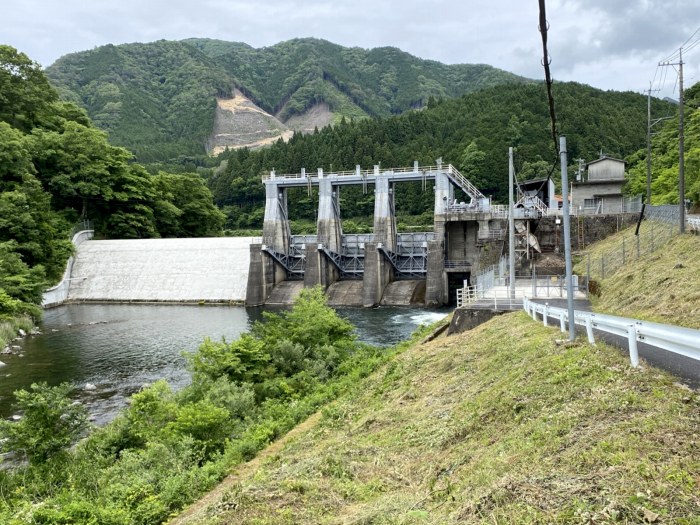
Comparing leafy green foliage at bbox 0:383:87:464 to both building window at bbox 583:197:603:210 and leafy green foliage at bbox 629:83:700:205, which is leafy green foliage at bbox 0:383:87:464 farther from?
building window at bbox 583:197:603:210

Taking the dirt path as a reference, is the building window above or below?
above

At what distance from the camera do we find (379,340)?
85.9 ft

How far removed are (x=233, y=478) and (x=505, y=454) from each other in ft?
17.2

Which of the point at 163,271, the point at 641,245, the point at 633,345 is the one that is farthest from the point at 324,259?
the point at 633,345

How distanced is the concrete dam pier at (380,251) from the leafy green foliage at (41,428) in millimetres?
26905

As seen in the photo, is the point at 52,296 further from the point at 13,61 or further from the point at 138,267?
the point at 13,61

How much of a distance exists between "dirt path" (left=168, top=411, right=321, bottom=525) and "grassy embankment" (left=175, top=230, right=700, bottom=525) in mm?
71

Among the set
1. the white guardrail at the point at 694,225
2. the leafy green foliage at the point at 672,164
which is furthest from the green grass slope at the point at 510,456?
the leafy green foliage at the point at 672,164

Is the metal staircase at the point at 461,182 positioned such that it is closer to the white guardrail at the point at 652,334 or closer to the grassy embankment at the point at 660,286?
the grassy embankment at the point at 660,286

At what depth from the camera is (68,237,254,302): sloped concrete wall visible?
139 feet

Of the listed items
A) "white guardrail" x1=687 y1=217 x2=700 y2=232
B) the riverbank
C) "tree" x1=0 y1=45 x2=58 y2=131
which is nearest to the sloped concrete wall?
the riverbank

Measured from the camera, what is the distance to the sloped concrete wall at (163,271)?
4222cm

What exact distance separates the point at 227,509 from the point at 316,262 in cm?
3369

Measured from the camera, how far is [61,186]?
49.6 m
